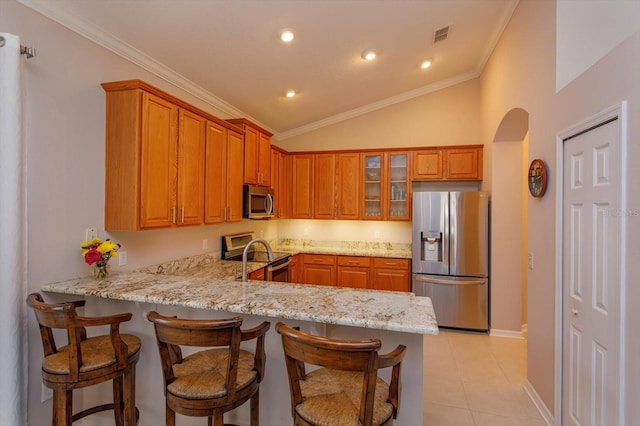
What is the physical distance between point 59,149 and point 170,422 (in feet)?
6.32

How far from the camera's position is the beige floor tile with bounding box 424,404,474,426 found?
2.29 metres

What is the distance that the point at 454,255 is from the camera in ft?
13.3

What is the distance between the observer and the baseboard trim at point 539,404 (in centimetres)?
226

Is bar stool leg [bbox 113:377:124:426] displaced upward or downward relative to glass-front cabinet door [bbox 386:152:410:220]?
downward

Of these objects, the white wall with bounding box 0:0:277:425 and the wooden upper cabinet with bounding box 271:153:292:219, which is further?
the wooden upper cabinet with bounding box 271:153:292:219

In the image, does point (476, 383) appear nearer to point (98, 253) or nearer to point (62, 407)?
point (62, 407)

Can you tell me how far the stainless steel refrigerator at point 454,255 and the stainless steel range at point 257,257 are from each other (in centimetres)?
179

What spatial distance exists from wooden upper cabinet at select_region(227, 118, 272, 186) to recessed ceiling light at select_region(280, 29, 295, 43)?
3.75 feet

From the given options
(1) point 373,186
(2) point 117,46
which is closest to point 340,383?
(2) point 117,46

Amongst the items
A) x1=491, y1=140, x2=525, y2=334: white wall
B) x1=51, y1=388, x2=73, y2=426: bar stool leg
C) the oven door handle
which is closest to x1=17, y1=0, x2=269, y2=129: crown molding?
the oven door handle

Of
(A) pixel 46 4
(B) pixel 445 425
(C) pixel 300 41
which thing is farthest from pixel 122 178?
(B) pixel 445 425

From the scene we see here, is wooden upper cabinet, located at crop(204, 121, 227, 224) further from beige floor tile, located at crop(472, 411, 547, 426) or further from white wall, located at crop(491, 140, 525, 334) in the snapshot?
white wall, located at crop(491, 140, 525, 334)

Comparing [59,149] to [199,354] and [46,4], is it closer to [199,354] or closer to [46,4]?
[46,4]

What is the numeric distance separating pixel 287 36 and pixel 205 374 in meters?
2.69
